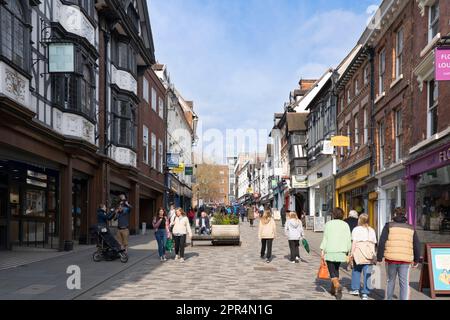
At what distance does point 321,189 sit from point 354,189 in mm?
11254

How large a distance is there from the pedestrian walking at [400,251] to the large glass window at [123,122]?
18.8 meters

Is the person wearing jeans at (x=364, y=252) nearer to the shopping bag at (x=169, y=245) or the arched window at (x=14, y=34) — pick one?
the arched window at (x=14, y=34)

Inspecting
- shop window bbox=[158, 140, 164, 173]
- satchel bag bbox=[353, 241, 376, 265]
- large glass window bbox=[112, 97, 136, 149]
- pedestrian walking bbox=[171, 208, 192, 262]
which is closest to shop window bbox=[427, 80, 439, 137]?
satchel bag bbox=[353, 241, 376, 265]

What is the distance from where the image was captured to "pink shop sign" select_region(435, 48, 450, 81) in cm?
1187

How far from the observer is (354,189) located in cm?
2836

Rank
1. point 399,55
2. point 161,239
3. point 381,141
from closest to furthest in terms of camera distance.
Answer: point 161,239
point 399,55
point 381,141

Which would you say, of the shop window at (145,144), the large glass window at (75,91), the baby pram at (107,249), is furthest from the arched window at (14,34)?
the shop window at (145,144)

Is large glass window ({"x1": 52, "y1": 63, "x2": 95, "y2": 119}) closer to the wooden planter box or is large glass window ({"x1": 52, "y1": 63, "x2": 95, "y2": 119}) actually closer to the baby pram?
the baby pram

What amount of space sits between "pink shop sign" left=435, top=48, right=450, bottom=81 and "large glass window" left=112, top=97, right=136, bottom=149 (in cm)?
1746

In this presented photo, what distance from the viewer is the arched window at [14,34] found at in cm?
1388

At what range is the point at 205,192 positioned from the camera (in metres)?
83.9

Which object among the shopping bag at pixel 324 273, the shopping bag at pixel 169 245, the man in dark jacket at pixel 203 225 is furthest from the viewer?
the man in dark jacket at pixel 203 225

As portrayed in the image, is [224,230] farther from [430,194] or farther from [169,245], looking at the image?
[430,194]

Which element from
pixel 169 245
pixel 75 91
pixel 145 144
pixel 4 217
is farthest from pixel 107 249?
pixel 145 144
